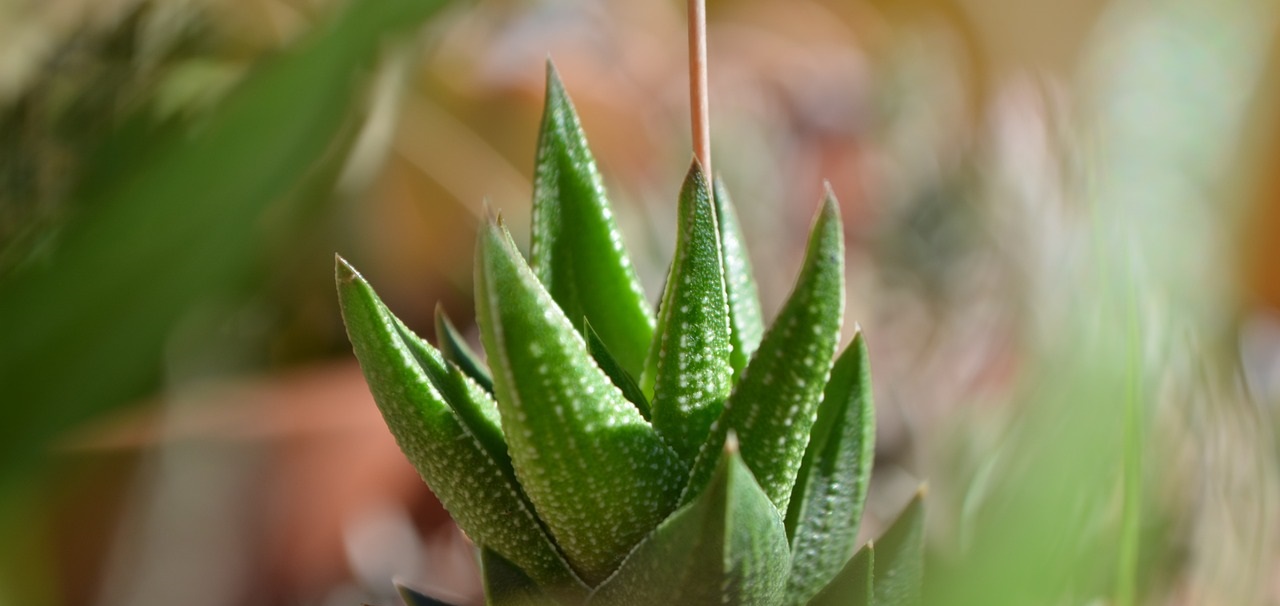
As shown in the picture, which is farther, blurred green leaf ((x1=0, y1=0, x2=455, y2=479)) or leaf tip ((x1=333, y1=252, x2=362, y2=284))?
blurred green leaf ((x1=0, y1=0, x2=455, y2=479))

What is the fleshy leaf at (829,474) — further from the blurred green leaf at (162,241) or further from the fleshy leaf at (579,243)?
the blurred green leaf at (162,241)

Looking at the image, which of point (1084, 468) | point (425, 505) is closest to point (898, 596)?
point (1084, 468)

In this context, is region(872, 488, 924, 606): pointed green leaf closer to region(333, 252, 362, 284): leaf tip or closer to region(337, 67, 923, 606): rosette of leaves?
region(337, 67, 923, 606): rosette of leaves

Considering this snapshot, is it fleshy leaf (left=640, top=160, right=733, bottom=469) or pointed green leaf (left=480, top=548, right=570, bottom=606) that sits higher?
fleshy leaf (left=640, top=160, right=733, bottom=469)

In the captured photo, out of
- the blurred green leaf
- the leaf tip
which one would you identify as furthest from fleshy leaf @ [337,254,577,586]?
the blurred green leaf

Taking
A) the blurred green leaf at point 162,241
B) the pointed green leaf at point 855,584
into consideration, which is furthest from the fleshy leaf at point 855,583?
the blurred green leaf at point 162,241

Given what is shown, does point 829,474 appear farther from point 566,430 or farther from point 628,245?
point 628,245

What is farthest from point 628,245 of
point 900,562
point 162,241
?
point 900,562
